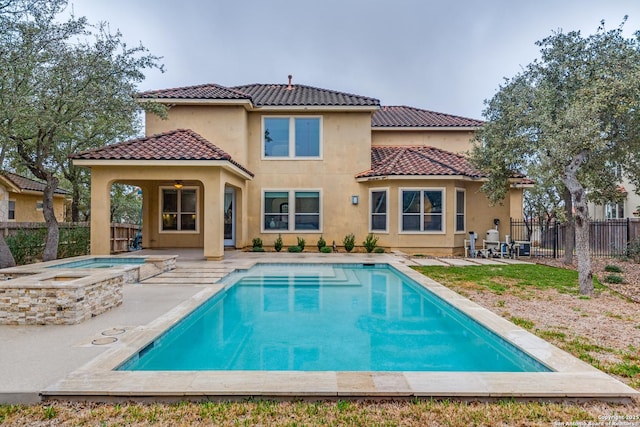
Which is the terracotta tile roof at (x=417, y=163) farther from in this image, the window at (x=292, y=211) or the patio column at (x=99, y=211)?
the patio column at (x=99, y=211)

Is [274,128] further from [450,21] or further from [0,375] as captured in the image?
[0,375]

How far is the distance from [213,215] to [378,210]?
7.98 m

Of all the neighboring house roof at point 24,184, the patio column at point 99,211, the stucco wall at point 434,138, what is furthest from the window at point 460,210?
the neighboring house roof at point 24,184

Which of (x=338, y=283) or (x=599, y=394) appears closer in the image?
(x=599, y=394)

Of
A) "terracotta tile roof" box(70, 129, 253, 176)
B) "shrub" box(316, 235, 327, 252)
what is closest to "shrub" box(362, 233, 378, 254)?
"shrub" box(316, 235, 327, 252)

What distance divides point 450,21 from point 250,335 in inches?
917

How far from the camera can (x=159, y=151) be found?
13375 millimetres

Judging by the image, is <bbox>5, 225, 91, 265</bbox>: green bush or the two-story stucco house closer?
<bbox>5, 225, 91, 265</bbox>: green bush

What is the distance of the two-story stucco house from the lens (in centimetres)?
1702

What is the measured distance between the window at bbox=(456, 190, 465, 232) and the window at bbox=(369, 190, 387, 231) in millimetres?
3410

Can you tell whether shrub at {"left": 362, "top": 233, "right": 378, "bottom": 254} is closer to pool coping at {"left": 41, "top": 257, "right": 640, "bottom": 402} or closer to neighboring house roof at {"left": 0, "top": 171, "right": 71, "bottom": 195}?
pool coping at {"left": 41, "top": 257, "right": 640, "bottom": 402}

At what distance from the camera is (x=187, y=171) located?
527 inches

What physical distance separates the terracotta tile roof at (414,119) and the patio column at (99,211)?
42.6 ft

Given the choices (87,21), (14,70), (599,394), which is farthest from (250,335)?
(87,21)
